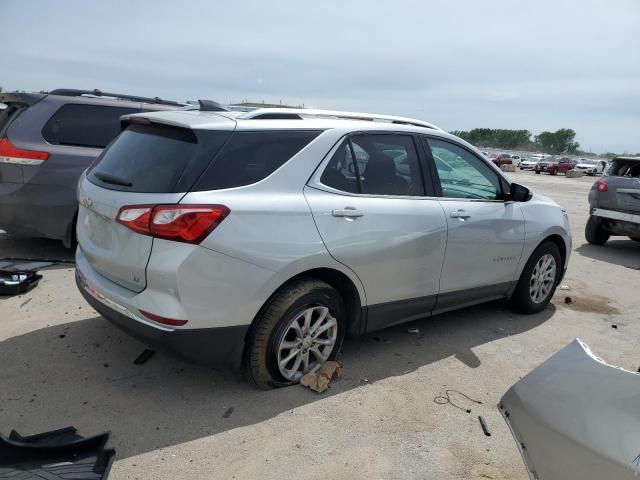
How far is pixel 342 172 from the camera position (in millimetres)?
3596

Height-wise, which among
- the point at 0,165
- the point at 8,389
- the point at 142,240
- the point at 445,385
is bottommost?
the point at 8,389

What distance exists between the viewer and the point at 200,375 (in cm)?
368

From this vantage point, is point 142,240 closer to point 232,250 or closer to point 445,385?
point 232,250

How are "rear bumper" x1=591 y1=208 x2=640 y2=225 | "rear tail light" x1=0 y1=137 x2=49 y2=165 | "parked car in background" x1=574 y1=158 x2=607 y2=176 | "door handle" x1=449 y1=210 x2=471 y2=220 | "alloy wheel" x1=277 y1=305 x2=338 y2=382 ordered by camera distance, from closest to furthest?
"alloy wheel" x1=277 y1=305 x2=338 y2=382, "door handle" x1=449 y1=210 x2=471 y2=220, "rear tail light" x1=0 y1=137 x2=49 y2=165, "rear bumper" x1=591 y1=208 x2=640 y2=225, "parked car in background" x1=574 y1=158 x2=607 y2=176

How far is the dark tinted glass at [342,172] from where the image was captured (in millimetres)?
3512

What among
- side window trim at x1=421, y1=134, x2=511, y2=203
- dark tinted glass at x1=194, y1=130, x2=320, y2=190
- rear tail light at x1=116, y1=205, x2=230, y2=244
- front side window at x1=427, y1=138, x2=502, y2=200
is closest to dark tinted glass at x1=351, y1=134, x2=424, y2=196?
side window trim at x1=421, y1=134, x2=511, y2=203

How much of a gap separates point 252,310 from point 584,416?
1.82 meters

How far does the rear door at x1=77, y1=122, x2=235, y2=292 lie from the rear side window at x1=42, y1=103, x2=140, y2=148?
2855mm

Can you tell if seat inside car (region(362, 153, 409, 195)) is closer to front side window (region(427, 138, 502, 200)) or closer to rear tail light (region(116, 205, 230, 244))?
front side window (region(427, 138, 502, 200))

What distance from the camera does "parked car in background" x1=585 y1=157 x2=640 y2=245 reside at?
8.75 meters

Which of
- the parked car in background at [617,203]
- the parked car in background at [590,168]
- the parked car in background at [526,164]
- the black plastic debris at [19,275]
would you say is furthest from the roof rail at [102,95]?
the parked car in background at [526,164]

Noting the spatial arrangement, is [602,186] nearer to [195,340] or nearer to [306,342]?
[306,342]

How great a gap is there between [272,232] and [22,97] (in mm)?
4431

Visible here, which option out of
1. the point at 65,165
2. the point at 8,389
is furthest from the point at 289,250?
the point at 65,165
